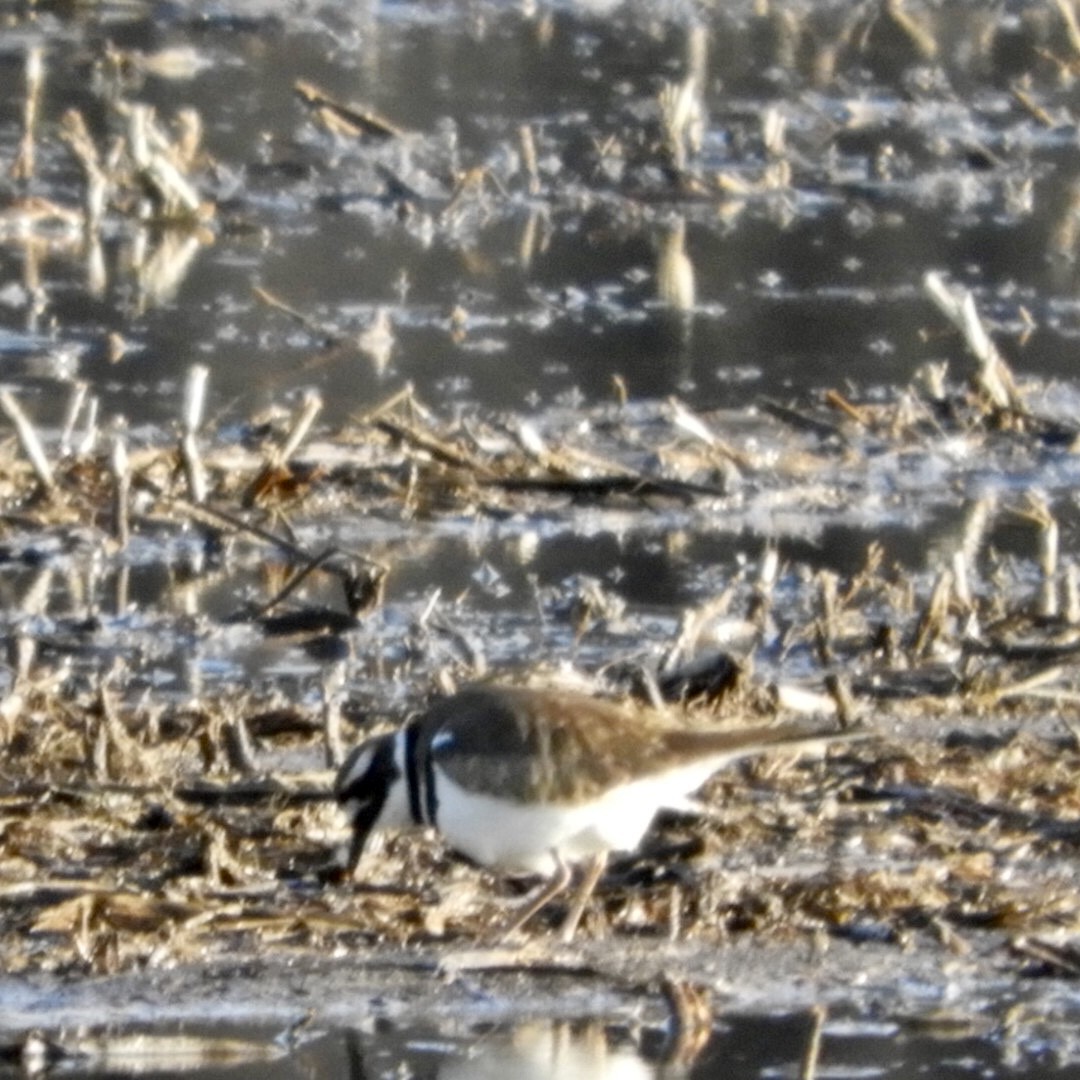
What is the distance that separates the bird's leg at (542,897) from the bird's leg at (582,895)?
0.03 meters

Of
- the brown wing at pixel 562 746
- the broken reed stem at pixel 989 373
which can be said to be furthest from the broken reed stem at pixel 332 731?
the broken reed stem at pixel 989 373

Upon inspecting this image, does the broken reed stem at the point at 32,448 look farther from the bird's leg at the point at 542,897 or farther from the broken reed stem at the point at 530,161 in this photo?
the broken reed stem at the point at 530,161

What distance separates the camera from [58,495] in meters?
7.81

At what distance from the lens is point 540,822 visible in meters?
5.09

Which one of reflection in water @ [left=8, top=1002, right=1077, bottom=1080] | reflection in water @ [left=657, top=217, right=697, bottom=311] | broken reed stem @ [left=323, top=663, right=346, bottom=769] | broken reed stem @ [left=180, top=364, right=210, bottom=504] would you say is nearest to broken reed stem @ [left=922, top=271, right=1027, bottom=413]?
reflection in water @ [left=657, top=217, right=697, bottom=311]

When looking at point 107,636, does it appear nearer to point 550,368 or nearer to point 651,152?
point 550,368

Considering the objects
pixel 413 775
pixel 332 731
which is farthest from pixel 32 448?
pixel 413 775

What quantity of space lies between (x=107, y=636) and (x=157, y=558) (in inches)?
25.0

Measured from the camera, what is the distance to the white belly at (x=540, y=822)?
Result: 5074 millimetres

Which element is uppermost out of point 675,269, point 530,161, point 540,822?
point 540,822

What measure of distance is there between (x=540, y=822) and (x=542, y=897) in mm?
136

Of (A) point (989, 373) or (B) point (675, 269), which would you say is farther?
(B) point (675, 269)

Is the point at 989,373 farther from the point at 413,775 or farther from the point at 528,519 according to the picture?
the point at 413,775

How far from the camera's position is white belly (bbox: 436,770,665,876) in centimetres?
507
